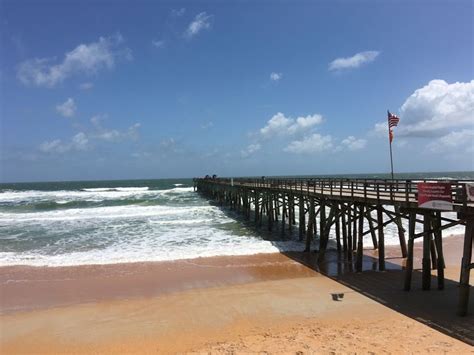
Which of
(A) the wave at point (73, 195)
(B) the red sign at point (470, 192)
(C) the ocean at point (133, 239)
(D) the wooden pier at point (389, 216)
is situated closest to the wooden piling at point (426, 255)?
(D) the wooden pier at point (389, 216)

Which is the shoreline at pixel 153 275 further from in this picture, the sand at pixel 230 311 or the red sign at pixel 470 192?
the red sign at pixel 470 192

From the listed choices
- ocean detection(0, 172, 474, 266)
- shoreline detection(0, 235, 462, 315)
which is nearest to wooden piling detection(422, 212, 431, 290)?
shoreline detection(0, 235, 462, 315)

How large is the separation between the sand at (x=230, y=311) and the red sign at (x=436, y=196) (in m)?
2.49

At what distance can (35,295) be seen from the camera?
12.5 metres

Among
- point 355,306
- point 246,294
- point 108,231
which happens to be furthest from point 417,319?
point 108,231

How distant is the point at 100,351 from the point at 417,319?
7.03m

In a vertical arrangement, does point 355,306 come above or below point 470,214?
below

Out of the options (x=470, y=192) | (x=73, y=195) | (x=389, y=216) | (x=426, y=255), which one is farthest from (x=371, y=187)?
(x=73, y=195)

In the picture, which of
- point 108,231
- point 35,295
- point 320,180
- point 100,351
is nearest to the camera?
point 100,351

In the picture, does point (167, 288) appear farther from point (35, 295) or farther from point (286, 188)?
point (286, 188)

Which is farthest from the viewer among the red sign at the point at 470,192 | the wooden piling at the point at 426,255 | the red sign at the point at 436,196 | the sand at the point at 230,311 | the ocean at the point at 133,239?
the ocean at the point at 133,239

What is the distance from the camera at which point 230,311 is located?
10.2 meters

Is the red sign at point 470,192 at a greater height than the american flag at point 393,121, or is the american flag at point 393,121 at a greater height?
the american flag at point 393,121

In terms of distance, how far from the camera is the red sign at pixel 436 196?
968 centimetres
